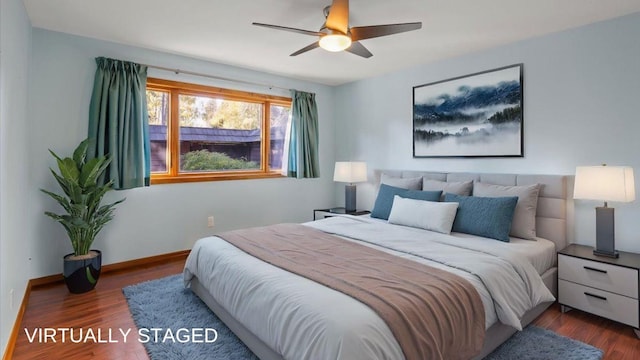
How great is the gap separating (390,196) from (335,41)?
1949 mm

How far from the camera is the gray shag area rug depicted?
2014 mm

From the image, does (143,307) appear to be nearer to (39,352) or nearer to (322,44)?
(39,352)

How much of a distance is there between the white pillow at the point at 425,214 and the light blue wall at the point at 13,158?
3.03m

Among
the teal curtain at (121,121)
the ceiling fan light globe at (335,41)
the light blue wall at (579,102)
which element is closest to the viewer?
the ceiling fan light globe at (335,41)

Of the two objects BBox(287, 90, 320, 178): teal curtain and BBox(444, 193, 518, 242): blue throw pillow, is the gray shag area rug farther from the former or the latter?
BBox(287, 90, 320, 178): teal curtain

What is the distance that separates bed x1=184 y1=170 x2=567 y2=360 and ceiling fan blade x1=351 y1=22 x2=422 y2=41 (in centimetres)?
161

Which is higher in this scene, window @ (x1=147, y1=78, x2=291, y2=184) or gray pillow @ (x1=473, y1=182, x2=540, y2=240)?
window @ (x1=147, y1=78, x2=291, y2=184)

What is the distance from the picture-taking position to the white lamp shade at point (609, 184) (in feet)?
7.94

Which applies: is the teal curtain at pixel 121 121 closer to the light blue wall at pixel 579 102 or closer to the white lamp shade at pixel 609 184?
the light blue wall at pixel 579 102

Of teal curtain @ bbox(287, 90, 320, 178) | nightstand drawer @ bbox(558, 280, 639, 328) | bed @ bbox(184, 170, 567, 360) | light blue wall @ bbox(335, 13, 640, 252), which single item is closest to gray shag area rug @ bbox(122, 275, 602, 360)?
bed @ bbox(184, 170, 567, 360)

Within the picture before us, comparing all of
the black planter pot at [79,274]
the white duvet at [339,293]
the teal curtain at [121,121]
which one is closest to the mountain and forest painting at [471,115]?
the white duvet at [339,293]

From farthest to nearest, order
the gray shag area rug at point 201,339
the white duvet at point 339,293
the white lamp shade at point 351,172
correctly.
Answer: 1. the white lamp shade at point 351,172
2. the gray shag area rug at point 201,339
3. the white duvet at point 339,293

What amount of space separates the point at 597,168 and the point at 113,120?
438cm

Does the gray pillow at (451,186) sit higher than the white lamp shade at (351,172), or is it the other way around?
the white lamp shade at (351,172)
